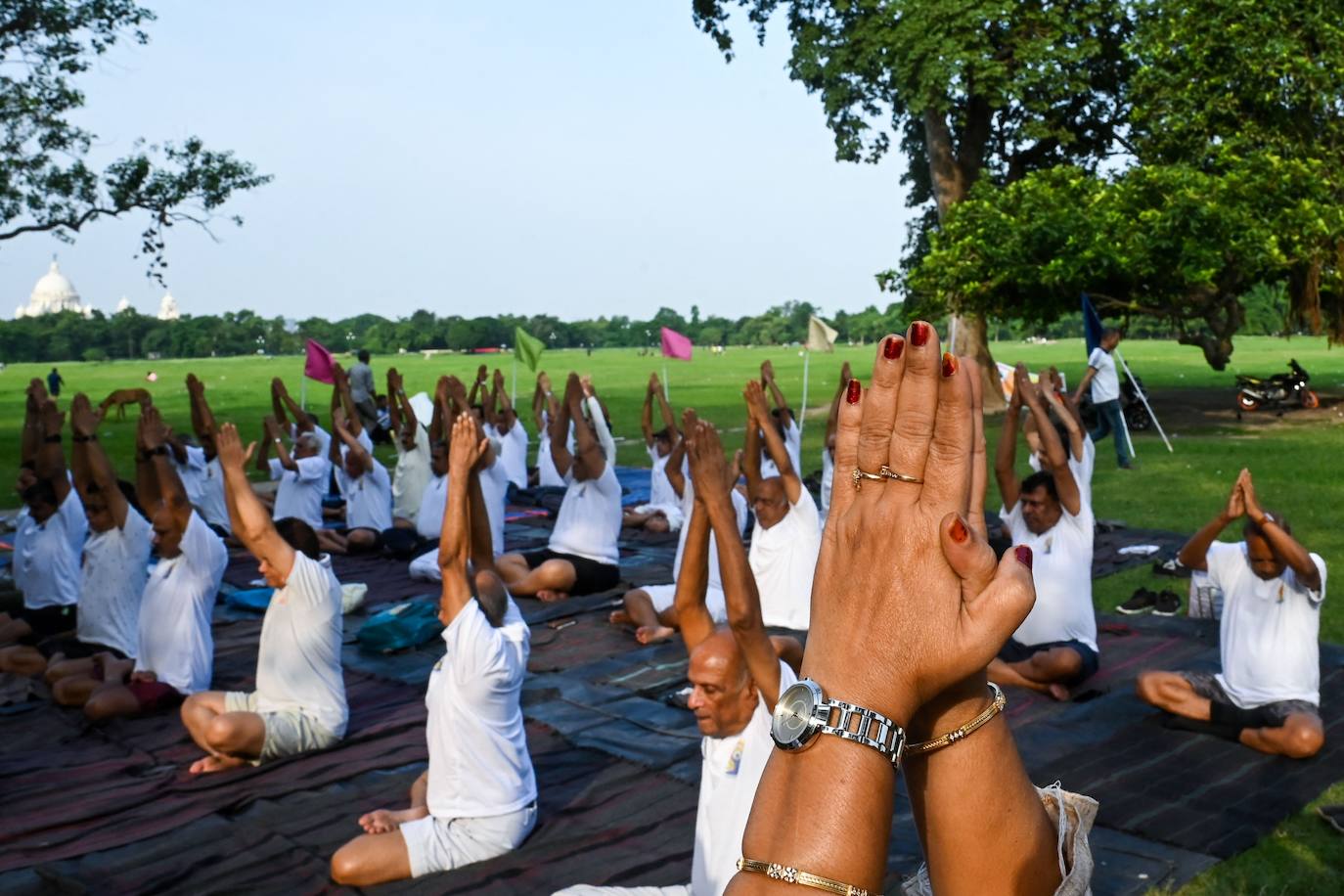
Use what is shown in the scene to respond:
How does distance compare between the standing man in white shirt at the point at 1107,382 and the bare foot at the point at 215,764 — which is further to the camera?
the standing man in white shirt at the point at 1107,382

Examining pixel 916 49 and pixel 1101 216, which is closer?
pixel 1101 216

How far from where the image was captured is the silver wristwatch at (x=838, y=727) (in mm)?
1183

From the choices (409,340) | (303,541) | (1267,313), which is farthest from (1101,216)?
(409,340)

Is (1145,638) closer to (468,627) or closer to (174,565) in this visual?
(468,627)

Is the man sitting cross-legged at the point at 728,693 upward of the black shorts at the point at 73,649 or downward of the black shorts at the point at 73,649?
upward

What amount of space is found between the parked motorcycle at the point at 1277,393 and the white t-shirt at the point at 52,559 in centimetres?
2105

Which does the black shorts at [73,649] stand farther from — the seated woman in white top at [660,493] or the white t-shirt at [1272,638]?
the white t-shirt at [1272,638]

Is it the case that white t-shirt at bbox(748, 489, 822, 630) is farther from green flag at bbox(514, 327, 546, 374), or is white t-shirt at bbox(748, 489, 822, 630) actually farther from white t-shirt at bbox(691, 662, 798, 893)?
green flag at bbox(514, 327, 546, 374)

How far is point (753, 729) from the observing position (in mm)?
3740

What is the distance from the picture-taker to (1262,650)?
6.16 meters

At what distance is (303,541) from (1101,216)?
54.0 ft

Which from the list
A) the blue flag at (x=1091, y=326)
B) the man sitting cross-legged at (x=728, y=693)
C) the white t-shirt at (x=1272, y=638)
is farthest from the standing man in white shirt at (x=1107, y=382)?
the man sitting cross-legged at (x=728, y=693)

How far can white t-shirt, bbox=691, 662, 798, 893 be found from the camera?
Answer: 3.64 metres

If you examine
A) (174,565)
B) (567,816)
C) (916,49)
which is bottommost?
(567,816)
